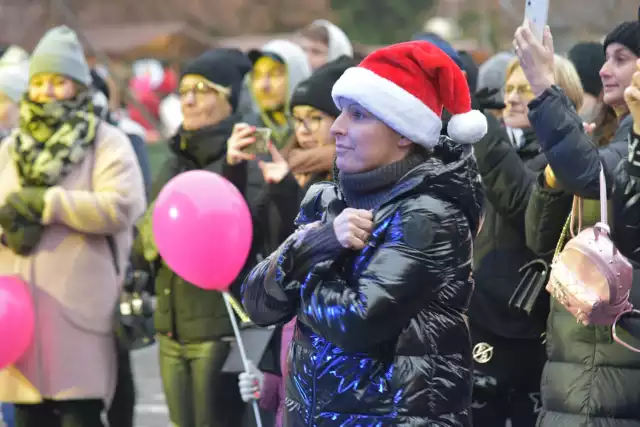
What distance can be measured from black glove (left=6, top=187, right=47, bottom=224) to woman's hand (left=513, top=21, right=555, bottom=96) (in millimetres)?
2884

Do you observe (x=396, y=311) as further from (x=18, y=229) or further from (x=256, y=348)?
(x=18, y=229)

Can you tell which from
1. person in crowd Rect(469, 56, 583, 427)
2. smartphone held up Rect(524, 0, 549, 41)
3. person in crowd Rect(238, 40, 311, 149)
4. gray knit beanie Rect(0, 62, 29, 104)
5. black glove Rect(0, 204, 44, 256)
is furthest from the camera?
gray knit beanie Rect(0, 62, 29, 104)

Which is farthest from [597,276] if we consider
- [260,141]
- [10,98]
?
[10,98]

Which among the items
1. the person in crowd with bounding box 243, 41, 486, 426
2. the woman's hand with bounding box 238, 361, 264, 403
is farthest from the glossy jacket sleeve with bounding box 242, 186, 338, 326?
the woman's hand with bounding box 238, 361, 264, 403

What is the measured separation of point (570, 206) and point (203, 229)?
169cm

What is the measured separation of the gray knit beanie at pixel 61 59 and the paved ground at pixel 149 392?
2.74 meters

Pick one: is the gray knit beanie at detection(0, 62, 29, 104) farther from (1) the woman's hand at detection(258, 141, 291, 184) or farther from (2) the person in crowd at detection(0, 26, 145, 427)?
(1) the woman's hand at detection(258, 141, 291, 184)

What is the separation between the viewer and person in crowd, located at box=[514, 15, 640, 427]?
380 cm

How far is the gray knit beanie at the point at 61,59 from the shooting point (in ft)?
19.9

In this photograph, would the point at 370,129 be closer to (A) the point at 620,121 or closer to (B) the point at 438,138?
(B) the point at 438,138

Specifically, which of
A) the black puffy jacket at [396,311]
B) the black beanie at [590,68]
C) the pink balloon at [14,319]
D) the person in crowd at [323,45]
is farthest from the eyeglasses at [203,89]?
the black puffy jacket at [396,311]

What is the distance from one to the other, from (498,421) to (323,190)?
6.97 feet

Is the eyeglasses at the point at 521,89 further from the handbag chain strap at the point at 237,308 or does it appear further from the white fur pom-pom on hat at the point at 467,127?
the white fur pom-pom on hat at the point at 467,127

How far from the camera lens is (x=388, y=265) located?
3225 mm
